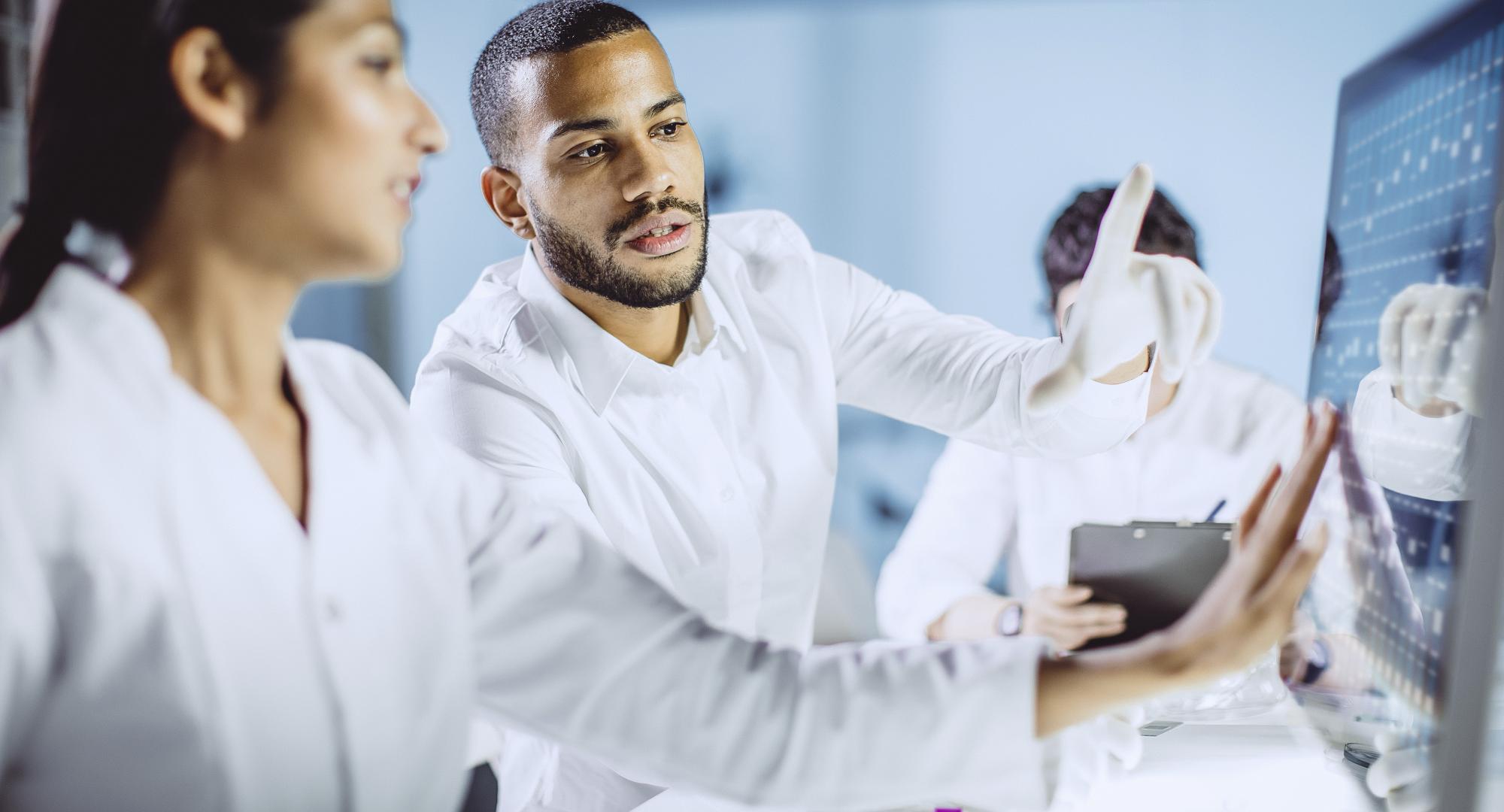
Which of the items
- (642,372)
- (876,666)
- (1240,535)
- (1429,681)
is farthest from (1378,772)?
(642,372)

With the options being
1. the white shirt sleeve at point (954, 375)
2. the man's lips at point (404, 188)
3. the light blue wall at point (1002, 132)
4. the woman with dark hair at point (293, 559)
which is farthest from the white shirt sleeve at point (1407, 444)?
the man's lips at point (404, 188)

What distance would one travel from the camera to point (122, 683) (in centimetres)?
57

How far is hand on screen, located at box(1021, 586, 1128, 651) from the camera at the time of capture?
105cm

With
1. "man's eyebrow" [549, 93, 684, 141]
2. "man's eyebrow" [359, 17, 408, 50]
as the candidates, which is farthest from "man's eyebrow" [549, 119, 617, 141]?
"man's eyebrow" [359, 17, 408, 50]

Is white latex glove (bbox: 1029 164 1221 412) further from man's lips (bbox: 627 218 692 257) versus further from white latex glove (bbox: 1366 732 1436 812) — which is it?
white latex glove (bbox: 1366 732 1436 812)

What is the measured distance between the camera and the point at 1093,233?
4.26 ft

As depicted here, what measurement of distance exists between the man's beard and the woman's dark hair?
416 millimetres

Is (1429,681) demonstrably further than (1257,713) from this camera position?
No

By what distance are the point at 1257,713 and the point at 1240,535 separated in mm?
626

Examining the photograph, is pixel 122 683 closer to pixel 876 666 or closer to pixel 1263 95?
pixel 876 666

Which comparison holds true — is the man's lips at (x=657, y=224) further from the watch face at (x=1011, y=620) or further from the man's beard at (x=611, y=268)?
the watch face at (x=1011, y=620)

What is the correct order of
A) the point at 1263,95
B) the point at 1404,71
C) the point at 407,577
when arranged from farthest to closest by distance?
the point at 1263,95
the point at 1404,71
the point at 407,577

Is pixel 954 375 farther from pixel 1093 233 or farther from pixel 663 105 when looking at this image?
pixel 663 105

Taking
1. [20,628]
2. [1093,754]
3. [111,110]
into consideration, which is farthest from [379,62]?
[1093,754]
